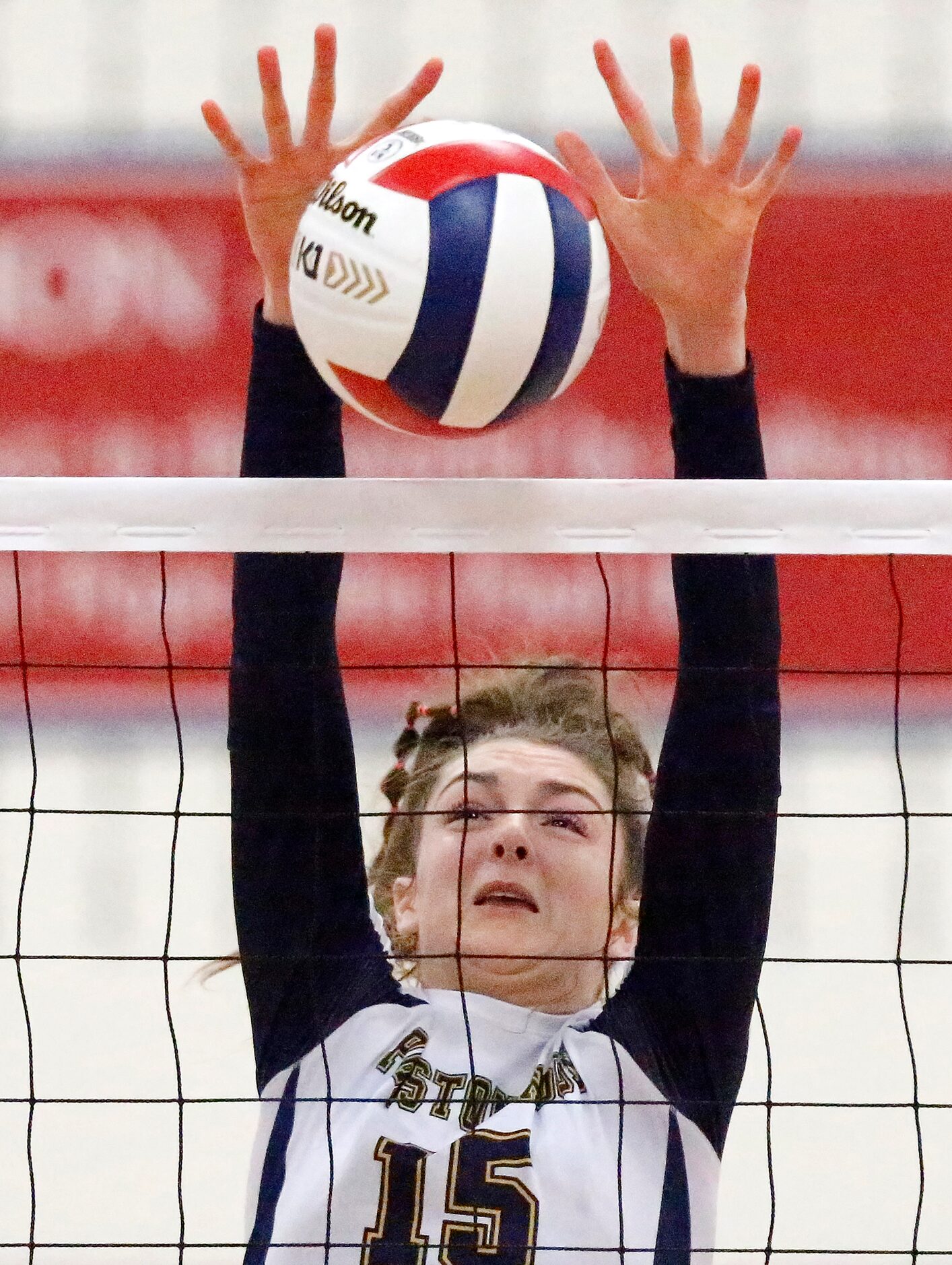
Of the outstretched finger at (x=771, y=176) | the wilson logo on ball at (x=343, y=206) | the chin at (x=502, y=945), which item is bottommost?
the chin at (x=502, y=945)

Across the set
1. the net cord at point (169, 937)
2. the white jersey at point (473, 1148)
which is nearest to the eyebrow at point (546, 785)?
the white jersey at point (473, 1148)

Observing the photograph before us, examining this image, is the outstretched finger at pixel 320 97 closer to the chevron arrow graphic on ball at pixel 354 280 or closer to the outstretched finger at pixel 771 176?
the chevron arrow graphic on ball at pixel 354 280

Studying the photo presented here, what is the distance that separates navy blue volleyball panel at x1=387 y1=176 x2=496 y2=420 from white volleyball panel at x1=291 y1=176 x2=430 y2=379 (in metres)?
0.01

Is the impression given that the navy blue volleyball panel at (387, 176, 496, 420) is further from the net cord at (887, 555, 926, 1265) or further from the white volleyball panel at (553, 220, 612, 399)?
the net cord at (887, 555, 926, 1265)

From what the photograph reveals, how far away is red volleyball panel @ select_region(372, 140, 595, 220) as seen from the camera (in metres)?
1.51

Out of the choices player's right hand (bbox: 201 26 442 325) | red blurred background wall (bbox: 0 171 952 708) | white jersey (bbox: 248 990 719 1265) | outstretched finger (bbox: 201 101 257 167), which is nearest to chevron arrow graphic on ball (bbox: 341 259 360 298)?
player's right hand (bbox: 201 26 442 325)

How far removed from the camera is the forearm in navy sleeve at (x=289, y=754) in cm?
174

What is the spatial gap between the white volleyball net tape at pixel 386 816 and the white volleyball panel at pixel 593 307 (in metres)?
0.14

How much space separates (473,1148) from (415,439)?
2.35 metres

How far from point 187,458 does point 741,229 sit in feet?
7.33

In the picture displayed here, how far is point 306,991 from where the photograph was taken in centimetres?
181

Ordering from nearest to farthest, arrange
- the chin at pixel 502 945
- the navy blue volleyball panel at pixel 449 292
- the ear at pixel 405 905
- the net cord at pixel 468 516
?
1. the navy blue volleyball panel at pixel 449 292
2. the net cord at pixel 468 516
3. the chin at pixel 502 945
4. the ear at pixel 405 905

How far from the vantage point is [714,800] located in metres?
1.75

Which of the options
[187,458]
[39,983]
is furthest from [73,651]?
[39,983]
